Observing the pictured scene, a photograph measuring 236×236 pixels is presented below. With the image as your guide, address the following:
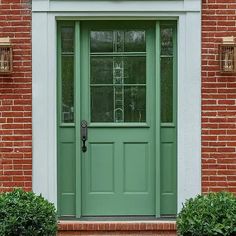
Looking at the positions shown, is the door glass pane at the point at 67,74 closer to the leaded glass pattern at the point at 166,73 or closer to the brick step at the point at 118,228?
the leaded glass pattern at the point at 166,73

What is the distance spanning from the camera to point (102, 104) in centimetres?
741

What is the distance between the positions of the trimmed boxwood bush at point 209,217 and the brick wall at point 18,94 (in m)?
2.08

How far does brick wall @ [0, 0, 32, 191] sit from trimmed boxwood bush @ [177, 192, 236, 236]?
2080 mm

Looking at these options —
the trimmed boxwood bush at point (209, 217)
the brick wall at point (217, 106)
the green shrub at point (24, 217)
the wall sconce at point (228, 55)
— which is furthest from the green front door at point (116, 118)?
the trimmed boxwood bush at point (209, 217)

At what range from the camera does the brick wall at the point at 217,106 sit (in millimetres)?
7121

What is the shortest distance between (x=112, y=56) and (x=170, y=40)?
29.0 inches

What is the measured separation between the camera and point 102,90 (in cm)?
742

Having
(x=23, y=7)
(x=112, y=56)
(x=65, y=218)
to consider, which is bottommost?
(x=65, y=218)

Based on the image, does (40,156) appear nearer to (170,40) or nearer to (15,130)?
(15,130)

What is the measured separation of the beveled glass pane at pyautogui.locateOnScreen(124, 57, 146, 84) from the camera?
292 inches

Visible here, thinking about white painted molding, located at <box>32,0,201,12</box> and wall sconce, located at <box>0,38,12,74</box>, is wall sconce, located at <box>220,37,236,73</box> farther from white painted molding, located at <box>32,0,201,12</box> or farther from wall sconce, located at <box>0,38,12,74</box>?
wall sconce, located at <box>0,38,12,74</box>

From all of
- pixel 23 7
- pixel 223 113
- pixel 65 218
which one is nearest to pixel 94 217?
pixel 65 218

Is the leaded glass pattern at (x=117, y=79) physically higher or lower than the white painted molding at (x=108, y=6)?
lower

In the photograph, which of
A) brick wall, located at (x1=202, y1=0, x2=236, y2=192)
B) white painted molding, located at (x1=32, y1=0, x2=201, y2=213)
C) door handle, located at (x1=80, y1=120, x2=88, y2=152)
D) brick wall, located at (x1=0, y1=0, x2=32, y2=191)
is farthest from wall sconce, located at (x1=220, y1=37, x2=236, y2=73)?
brick wall, located at (x1=0, y1=0, x2=32, y2=191)
